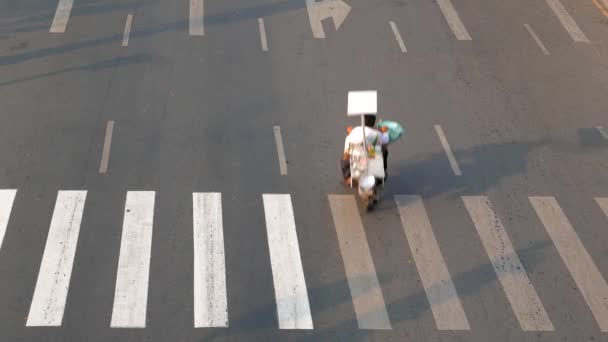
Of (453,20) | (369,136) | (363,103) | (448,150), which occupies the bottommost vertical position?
(453,20)

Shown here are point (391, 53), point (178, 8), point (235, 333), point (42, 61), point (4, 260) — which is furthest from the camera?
point (178, 8)

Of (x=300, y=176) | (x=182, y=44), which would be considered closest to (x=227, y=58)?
(x=182, y=44)

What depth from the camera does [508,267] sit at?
13969 mm

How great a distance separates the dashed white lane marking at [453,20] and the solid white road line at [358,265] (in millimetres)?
7780

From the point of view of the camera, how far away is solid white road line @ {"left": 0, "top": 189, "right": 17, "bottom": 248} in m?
14.1

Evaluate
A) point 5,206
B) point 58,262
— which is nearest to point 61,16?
point 5,206

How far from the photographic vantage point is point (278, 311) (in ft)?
41.8

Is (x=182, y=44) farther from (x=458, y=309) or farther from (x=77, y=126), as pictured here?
(x=458, y=309)

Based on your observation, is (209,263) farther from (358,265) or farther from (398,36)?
(398,36)

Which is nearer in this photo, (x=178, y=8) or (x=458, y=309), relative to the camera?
(x=458, y=309)

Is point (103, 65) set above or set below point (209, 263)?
below

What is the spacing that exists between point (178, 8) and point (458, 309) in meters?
12.1

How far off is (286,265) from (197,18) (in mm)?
9680

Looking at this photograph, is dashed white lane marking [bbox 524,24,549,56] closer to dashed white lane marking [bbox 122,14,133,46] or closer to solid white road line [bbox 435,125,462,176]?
solid white road line [bbox 435,125,462,176]
